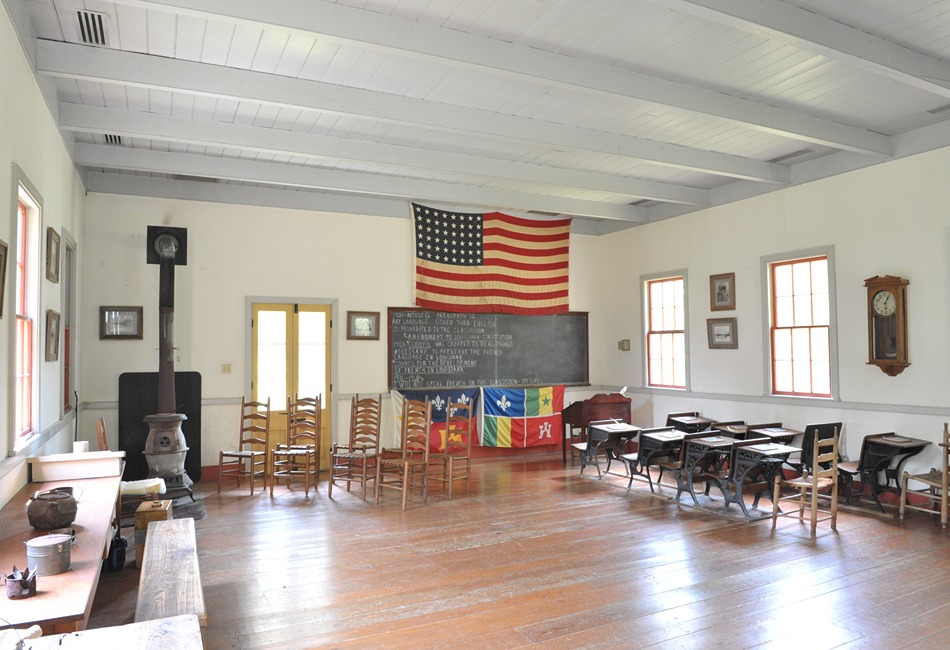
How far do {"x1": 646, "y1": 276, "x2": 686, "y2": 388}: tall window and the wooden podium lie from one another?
0.60 metres

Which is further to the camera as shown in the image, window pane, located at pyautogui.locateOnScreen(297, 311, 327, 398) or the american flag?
the american flag

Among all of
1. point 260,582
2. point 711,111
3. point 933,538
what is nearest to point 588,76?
point 711,111

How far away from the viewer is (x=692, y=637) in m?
3.50

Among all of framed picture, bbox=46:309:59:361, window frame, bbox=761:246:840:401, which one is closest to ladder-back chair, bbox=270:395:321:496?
framed picture, bbox=46:309:59:361

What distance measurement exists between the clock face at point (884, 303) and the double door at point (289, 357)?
6108 mm

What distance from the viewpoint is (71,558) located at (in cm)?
282

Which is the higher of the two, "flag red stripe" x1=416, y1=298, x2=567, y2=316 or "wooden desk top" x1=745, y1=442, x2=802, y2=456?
"flag red stripe" x1=416, y1=298, x2=567, y2=316

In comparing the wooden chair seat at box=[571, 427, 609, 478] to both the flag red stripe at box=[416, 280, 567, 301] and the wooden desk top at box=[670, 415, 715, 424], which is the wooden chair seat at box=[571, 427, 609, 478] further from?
the flag red stripe at box=[416, 280, 567, 301]

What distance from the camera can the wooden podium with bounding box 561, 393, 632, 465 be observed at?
29.4ft

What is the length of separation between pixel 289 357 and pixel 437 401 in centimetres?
203

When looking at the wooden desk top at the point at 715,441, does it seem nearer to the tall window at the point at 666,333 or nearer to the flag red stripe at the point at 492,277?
the tall window at the point at 666,333

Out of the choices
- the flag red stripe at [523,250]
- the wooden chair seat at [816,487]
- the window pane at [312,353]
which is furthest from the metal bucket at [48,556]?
the flag red stripe at [523,250]

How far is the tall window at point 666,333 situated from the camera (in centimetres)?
897

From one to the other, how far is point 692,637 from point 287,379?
585 cm
